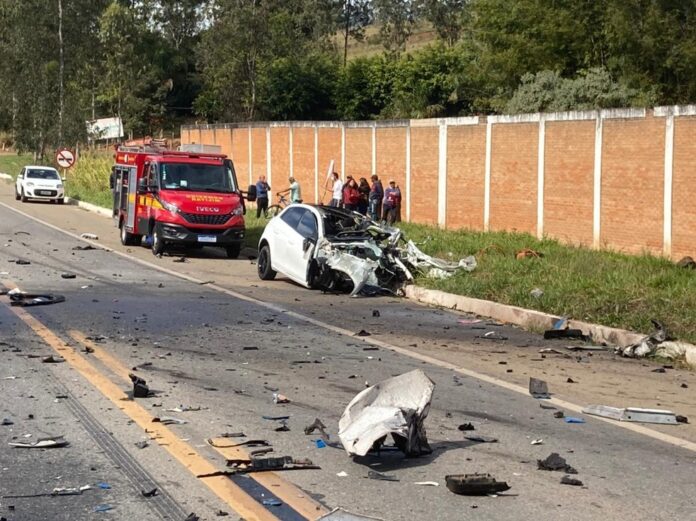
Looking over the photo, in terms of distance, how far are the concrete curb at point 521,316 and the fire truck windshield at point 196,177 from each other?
25.1 feet

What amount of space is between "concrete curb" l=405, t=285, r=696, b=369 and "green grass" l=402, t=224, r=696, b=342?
0.24 m

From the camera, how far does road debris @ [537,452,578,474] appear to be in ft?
22.6

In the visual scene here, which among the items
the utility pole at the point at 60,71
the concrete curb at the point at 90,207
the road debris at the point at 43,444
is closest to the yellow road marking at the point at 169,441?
the road debris at the point at 43,444

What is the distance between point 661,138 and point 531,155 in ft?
15.6

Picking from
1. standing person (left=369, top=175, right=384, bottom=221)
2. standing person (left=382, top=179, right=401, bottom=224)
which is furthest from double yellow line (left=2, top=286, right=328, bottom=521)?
standing person (left=369, top=175, right=384, bottom=221)

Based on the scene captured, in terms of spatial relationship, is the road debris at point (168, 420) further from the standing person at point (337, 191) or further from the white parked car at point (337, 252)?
the standing person at point (337, 191)

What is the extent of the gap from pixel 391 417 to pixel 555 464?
114 centimetres

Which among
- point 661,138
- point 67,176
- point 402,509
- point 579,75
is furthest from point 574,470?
point 67,176

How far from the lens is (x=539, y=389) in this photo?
31.6 ft

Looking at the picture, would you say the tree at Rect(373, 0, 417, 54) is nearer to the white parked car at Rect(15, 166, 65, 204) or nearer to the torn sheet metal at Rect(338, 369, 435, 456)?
the white parked car at Rect(15, 166, 65, 204)

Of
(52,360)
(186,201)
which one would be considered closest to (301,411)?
(52,360)

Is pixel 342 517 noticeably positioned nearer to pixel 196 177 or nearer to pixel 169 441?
pixel 169 441

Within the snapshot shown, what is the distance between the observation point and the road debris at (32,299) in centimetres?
1480

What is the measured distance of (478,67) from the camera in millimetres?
52812
